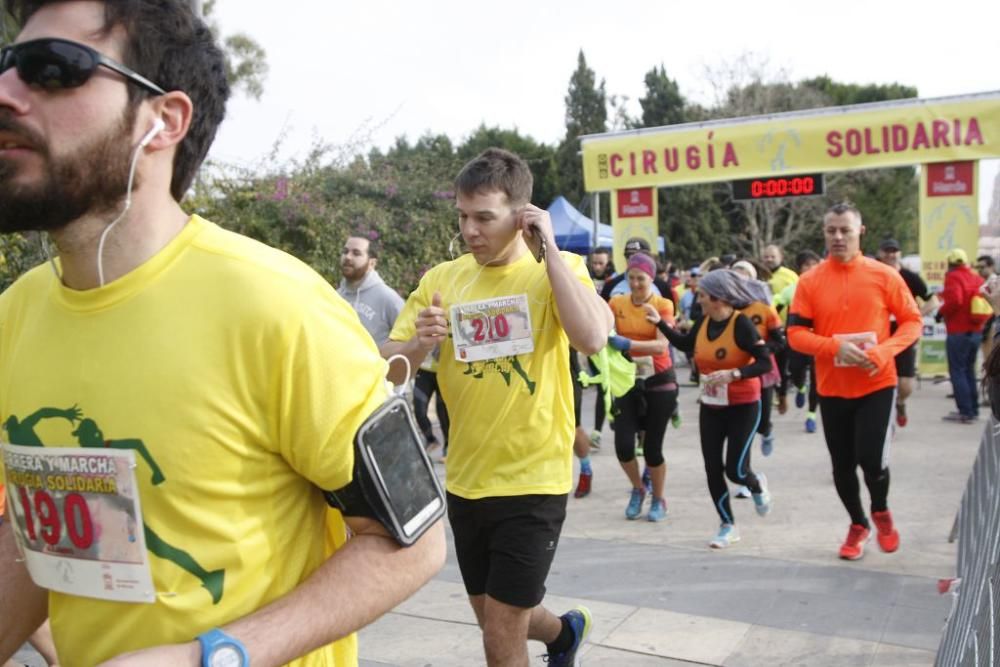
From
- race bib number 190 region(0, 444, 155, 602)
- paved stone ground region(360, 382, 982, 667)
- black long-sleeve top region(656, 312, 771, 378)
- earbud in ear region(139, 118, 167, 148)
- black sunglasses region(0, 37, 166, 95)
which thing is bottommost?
paved stone ground region(360, 382, 982, 667)

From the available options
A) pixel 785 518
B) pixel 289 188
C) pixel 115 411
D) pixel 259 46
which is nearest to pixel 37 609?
pixel 115 411

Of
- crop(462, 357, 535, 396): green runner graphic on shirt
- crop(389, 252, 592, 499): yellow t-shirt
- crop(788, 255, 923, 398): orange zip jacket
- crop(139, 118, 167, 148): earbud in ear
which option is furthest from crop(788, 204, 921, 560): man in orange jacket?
crop(139, 118, 167, 148): earbud in ear

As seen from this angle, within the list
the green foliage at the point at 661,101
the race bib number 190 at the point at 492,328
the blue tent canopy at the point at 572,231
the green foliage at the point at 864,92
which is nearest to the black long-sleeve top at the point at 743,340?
the race bib number 190 at the point at 492,328

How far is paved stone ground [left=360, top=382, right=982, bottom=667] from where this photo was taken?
4.43m

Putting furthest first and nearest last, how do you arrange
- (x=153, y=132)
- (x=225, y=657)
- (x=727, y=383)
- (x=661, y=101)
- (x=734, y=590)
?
(x=661, y=101)
(x=727, y=383)
(x=734, y=590)
(x=153, y=132)
(x=225, y=657)

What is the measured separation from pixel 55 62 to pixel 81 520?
2.10 ft

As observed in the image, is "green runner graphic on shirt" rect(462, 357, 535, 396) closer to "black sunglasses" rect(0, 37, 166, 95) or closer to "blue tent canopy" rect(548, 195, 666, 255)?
"black sunglasses" rect(0, 37, 166, 95)

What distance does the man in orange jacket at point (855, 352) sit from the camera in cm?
545

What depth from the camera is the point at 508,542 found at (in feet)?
10.8

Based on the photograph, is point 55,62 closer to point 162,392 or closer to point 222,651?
point 162,392

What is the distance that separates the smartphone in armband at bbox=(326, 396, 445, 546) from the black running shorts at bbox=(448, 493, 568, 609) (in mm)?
1878

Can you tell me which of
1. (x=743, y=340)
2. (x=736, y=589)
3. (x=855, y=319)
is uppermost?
(x=855, y=319)

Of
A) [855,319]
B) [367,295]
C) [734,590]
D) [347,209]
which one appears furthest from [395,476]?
[347,209]

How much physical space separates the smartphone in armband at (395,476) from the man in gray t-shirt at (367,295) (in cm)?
593
